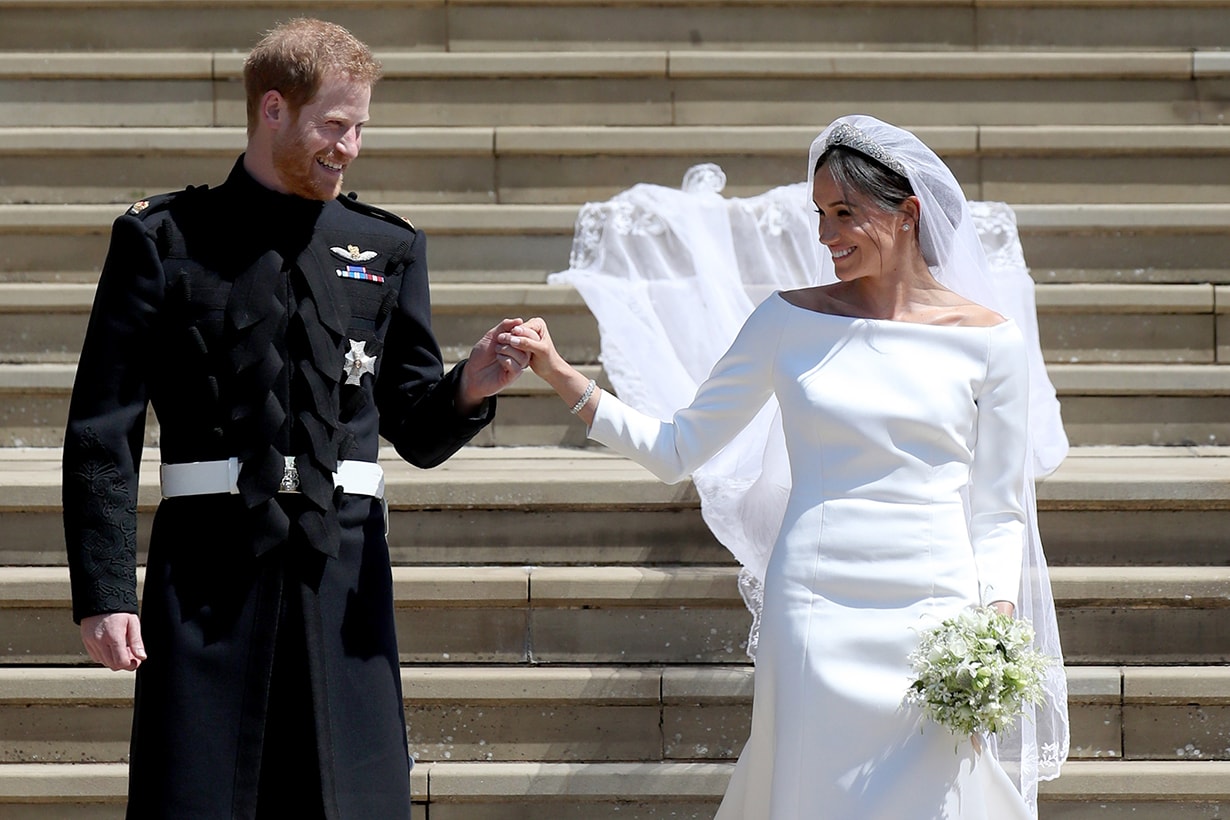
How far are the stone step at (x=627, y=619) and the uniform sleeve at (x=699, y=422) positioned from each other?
103 cm

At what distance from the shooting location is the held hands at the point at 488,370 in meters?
2.98

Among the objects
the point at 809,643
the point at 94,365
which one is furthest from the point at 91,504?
the point at 809,643

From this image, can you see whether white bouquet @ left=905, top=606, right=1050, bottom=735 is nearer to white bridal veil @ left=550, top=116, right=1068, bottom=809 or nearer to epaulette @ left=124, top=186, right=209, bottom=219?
white bridal veil @ left=550, top=116, right=1068, bottom=809

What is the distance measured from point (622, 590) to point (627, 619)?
9 centimetres

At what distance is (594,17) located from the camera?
6.37m

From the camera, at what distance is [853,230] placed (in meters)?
3.00

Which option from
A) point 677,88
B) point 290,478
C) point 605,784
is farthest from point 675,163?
point 290,478

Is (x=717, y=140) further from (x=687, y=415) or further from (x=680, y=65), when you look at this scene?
(x=687, y=415)

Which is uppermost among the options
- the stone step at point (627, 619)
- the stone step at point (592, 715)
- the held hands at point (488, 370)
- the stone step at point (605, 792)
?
the held hands at point (488, 370)

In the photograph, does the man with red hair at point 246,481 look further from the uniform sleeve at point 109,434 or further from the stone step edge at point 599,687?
the stone step edge at point 599,687

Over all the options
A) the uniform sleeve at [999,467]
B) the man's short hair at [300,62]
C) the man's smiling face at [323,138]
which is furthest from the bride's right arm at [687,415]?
the man's short hair at [300,62]

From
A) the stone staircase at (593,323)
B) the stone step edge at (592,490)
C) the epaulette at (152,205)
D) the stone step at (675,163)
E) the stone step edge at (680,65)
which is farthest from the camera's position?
the stone step edge at (680,65)

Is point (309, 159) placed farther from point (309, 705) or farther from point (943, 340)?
point (943, 340)

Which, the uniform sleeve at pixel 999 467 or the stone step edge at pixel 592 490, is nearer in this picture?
the uniform sleeve at pixel 999 467
